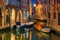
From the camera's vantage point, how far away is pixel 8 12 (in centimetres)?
1948

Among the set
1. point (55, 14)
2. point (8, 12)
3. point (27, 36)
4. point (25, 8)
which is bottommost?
point (27, 36)

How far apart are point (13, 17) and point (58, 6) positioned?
24.5 ft

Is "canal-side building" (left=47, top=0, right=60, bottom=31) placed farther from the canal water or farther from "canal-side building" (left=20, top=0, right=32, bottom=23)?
"canal-side building" (left=20, top=0, right=32, bottom=23)

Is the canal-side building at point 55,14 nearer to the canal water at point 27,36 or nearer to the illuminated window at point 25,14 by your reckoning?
the canal water at point 27,36

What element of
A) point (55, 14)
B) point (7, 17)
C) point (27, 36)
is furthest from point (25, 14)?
point (27, 36)

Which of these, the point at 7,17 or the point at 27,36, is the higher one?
the point at 7,17

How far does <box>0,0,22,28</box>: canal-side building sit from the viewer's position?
1758 cm

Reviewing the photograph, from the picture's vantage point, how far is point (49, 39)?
467 inches

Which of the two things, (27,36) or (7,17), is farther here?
(7,17)

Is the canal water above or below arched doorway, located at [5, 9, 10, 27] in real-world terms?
below

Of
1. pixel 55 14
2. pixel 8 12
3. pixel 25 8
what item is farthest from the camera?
pixel 25 8

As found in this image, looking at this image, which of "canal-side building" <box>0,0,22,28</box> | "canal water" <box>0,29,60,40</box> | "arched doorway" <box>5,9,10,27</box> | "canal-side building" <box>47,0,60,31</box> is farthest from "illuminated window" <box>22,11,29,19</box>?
"canal water" <box>0,29,60,40</box>

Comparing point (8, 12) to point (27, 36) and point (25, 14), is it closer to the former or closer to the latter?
point (25, 14)

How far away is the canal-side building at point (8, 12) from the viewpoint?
17578 mm
